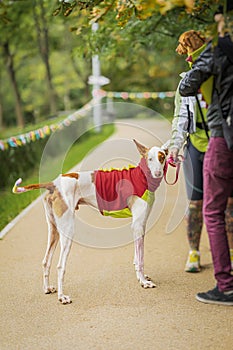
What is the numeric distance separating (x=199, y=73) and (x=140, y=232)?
150 cm

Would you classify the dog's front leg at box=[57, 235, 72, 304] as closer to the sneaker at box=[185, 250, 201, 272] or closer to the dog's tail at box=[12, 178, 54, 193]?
the dog's tail at box=[12, 178, 54, 193]

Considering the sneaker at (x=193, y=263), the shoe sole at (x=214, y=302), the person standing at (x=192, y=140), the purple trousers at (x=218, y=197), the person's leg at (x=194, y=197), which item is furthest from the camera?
the sneaker at (x=193, y=263)

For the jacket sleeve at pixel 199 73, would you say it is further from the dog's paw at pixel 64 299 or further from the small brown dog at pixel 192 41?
the dog's paw at pixel 64 299

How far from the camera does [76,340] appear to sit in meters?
4.45

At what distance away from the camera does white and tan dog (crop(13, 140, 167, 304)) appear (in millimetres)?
5207

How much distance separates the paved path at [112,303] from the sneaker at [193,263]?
0.23ft

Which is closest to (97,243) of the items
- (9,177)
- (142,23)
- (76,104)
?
(142,23)

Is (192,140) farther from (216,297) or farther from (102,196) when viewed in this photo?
(216,297)

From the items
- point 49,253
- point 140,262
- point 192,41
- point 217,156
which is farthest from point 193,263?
point 192,41

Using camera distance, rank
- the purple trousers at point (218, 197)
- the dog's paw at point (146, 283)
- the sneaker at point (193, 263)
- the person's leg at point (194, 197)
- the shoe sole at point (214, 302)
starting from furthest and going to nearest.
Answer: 1. the sneaker at point (193, 263)
2. the person's leg at point (194, 197)
3. the dog's paw at point (146, 283)
4. the shoe sole at point (214, 302)
5. the purple trousers at point (218, 197)

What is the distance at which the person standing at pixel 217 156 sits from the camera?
4.54 meters

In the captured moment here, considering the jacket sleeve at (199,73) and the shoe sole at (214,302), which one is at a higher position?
the jacket sleeve at (199,73)

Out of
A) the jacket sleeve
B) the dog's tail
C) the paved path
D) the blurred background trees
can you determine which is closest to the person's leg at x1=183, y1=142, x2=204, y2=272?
the paved path

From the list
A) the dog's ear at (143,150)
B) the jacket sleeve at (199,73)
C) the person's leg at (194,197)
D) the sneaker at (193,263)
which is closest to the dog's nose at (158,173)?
the dog's ear at (143,150)
